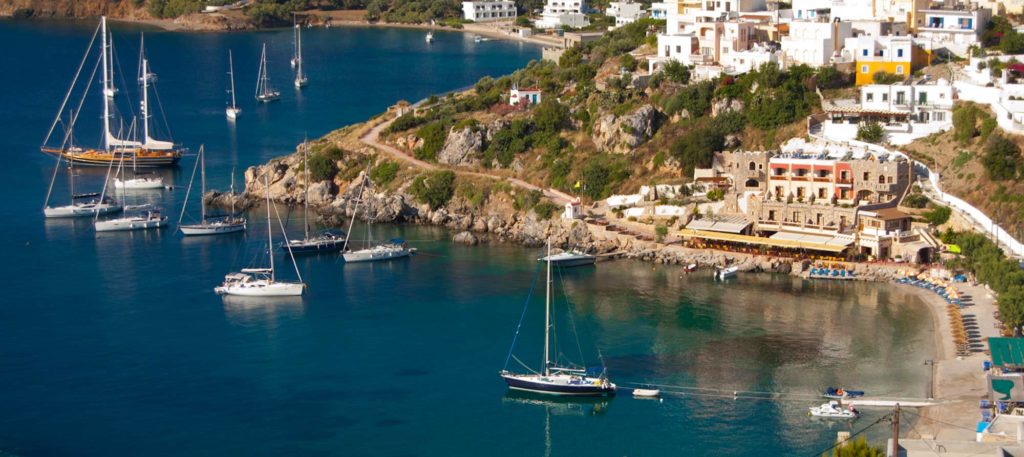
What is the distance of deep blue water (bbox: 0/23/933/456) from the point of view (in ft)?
142

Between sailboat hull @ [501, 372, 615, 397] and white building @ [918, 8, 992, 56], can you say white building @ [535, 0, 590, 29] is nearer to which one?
white building @ [918, 8, 992, 56]

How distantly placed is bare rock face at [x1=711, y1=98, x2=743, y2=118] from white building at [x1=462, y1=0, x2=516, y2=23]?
87496mm

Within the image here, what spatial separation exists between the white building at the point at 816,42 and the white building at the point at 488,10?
85.5 meters

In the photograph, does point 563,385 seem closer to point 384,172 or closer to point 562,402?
point 562,402

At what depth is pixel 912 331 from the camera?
5081cm

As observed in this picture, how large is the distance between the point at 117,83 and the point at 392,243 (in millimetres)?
57278

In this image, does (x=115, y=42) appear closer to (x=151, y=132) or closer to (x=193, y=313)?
(x=151, y=132)

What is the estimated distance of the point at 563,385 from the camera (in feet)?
149

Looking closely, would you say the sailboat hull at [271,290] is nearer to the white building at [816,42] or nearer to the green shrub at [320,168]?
the green shrub at [320,168]

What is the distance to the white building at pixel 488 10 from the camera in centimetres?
15530

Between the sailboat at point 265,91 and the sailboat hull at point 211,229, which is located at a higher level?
the sailboat at point 265,91

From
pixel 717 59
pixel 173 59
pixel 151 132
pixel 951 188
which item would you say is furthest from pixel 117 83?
pixel 951 188

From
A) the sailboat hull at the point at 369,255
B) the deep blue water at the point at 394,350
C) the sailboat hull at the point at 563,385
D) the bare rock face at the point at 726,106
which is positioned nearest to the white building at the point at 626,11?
the bare rock face at the point at 726,106

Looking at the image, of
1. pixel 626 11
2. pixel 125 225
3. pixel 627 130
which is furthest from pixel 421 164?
pixel 626 11
